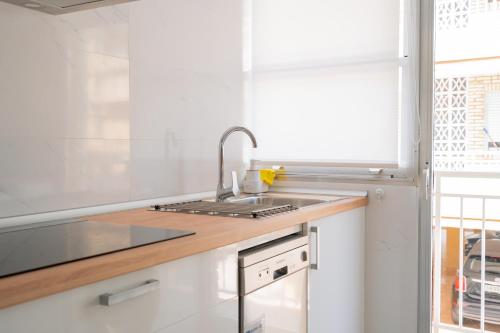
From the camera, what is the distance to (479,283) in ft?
11.0

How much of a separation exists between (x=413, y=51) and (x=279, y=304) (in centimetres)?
142

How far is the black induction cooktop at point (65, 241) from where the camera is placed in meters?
0.99

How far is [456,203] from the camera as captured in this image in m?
3.48

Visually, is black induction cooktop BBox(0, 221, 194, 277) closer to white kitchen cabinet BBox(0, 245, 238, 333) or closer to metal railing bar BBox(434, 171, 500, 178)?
white kitchen cabinet BBox(0, 245, 238, 333)

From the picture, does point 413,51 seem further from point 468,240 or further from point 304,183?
point 468,240

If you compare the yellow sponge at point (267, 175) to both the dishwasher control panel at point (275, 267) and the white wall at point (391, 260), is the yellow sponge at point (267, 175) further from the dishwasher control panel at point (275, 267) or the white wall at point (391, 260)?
the dishwasher control panel at point (275, 267)

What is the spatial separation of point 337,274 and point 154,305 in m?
1.18

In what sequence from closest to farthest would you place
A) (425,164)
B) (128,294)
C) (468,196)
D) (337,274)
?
1. (128,294)
2. (337,274)
3. (425,164)
4. (468,196)

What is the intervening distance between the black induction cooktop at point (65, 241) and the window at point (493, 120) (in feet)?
9.56

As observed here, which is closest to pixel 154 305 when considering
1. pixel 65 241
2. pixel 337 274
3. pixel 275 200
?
pixel 65 241

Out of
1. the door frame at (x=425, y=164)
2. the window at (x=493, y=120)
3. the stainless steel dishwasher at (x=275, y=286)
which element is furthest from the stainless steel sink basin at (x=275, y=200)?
the window at (x=493, y=120)

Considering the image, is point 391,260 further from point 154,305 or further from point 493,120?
point 493,120

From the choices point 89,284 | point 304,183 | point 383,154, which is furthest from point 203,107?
point 89,284

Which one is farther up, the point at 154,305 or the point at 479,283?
the point at 154,305
